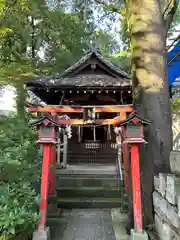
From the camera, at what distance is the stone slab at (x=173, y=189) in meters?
2.71

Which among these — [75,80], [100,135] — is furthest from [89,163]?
[75,80]

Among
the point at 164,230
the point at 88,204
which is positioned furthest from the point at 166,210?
the point at 88,204

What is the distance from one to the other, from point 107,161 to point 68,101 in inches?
133

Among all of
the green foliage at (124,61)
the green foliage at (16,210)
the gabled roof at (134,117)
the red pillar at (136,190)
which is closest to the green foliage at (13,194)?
the green foliage at (16,210)

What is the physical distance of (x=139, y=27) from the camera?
172 inches

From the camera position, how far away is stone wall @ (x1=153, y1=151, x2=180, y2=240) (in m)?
2.71

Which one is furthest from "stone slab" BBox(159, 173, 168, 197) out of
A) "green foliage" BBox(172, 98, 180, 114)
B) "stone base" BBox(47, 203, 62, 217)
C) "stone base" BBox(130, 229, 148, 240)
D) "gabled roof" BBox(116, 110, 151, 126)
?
"green foliage" BBox(172, 98, 180, 114)

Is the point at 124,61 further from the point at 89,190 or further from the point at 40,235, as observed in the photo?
the point at 40,235

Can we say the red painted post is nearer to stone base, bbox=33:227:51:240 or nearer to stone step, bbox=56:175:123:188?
stone base, bbox=33:227:51:240

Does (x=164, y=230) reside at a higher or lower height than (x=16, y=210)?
lower

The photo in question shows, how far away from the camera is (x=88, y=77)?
7816mm

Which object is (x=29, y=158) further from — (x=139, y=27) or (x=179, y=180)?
(x=139, y=27)

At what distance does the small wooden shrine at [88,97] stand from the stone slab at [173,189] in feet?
5.76

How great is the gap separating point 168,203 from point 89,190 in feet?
12.4
